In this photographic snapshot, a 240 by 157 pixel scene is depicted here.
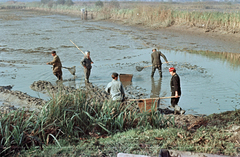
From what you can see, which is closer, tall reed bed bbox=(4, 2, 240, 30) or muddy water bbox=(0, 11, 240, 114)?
muddy water bbox=(0, 11, 240, 114)

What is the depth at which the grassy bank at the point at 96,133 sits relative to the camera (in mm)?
4883

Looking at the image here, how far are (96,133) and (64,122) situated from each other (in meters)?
0.70

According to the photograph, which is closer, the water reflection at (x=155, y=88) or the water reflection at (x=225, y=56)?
the water reflection at (x=155, y=88)

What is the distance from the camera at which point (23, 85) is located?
1173 cm

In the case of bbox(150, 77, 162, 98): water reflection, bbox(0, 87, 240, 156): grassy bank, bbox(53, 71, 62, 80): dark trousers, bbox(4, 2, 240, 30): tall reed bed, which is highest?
bbox(4, 2, 240, 30): tall reed bed

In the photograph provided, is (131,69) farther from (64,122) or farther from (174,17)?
(174,17)

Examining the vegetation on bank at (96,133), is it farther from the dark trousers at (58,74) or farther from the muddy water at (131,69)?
the dark trousers at (58,74)

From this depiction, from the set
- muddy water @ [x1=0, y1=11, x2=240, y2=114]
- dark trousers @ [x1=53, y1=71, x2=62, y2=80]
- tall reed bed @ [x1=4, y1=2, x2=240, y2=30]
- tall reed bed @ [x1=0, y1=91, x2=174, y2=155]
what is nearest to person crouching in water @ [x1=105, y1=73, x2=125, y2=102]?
tall reed bed @ [x1=0, y1=91, x2=174, y2=155]

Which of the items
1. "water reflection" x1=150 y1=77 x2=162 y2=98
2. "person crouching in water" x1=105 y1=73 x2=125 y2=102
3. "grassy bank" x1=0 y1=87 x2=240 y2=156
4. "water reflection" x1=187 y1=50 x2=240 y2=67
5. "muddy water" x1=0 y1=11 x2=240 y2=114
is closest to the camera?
"grassy bank" x1=0 y1=87 x2=240 y2=156

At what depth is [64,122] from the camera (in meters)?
5.57

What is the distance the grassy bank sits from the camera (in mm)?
4883

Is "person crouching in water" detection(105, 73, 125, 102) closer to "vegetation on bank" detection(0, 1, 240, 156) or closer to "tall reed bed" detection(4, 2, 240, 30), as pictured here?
"vegetation on bank" detection(0, 1, 240, 156)

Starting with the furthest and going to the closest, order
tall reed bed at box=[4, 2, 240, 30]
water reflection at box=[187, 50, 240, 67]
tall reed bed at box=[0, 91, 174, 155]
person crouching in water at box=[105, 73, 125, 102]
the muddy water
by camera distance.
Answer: tall reed bed at box=[4, 2, 240, 30] < water reflection at box=[187, 50, 240, 67] < the muddy water < person crouching in water at box=[105, 73, 125, 102] < tall reed bed at box=[0, 91, 174, 155]

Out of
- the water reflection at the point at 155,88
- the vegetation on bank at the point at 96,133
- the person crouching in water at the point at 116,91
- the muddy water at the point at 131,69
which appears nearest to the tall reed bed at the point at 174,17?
the muddy water at the point at 131,69
